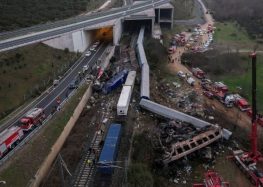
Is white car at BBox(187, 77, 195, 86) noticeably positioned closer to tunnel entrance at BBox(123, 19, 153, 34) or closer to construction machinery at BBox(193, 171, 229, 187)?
construction machinery at BBox(193, 171, 229, 187)

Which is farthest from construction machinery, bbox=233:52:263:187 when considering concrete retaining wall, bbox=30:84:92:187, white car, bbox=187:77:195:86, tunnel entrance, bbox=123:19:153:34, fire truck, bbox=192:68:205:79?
tunnel entrance, bbox=123:19:153:34

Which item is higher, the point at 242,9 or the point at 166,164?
the point at 242,9

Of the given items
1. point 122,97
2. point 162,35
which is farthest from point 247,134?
point 162,35

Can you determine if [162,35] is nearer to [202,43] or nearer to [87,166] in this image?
[202,43]

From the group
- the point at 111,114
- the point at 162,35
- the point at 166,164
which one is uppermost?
the point at 162,35

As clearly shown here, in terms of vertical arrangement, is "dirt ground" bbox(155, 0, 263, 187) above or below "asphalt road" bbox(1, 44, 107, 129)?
below

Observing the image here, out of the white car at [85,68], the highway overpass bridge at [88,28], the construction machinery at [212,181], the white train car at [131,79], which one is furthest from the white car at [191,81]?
the construction machinery at [212,181]

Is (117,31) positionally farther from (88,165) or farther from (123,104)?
(88,165)
